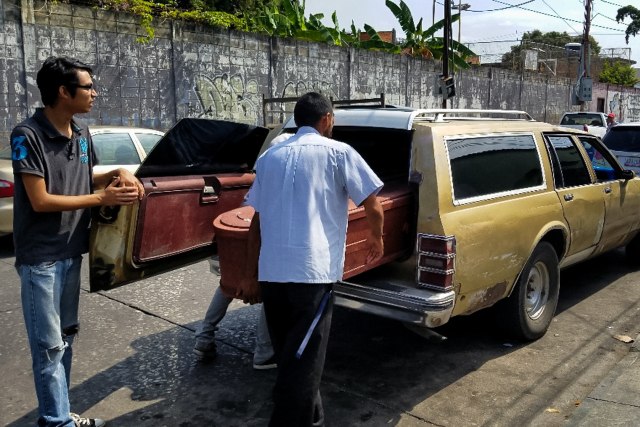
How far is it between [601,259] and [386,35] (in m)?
37.0

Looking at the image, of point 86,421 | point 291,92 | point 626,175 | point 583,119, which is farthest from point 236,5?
point 86,421

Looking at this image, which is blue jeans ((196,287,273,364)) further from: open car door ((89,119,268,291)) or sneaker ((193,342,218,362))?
open car door ((89,119,268,291))

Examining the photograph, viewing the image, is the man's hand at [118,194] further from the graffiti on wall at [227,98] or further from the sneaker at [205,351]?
the graffiti on wall at [227,98]

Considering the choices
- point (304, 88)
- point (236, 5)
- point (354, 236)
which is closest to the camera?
point (354, 236)

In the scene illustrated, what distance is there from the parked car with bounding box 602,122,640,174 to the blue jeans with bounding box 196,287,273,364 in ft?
24.5

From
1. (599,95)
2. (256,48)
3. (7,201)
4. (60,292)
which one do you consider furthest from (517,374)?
(599,95)

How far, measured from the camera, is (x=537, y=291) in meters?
4.80

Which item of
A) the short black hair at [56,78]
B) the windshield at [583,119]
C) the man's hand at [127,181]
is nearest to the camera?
the short black hair at [56,78]

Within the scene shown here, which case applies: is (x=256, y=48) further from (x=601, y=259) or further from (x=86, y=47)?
(x=601, y=259)

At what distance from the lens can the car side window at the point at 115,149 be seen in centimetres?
814

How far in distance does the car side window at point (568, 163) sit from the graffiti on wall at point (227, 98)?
32.7 ft

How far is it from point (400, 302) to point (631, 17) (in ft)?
228

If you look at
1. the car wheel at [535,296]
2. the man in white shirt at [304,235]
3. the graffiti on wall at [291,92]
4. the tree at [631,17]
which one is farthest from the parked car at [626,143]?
the tree at [631,17]

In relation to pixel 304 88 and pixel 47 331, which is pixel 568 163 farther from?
pixel 304 88
